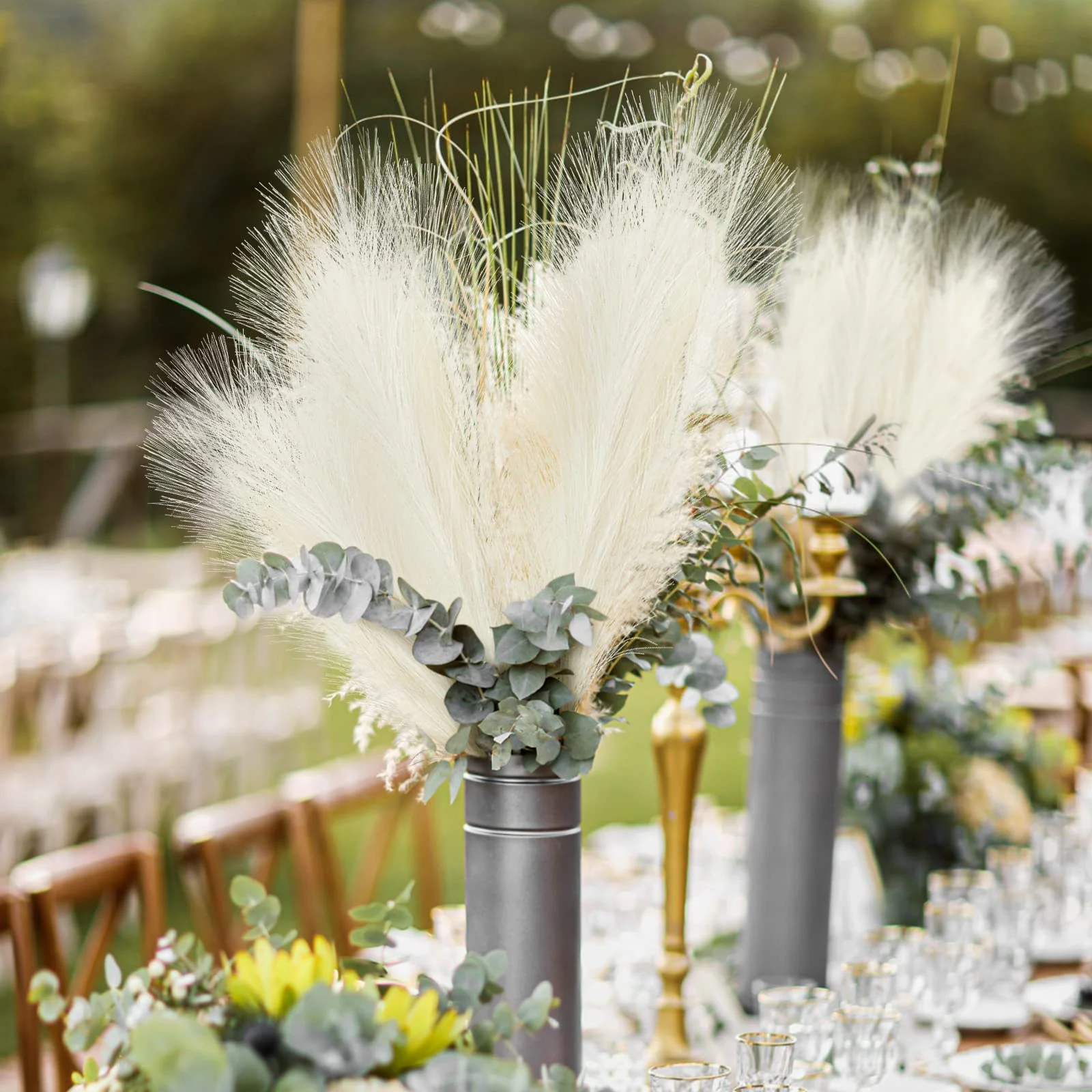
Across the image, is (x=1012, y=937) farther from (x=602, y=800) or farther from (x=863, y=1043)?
(x=602, y=800)

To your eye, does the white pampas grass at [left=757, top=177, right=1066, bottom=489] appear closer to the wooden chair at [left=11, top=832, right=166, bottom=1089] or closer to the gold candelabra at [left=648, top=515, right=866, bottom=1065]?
the gold candelabra at [left=648, top=515, right=866, bottom=1065]

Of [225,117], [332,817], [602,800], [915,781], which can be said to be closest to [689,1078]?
[915,781]

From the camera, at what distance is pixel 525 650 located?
1.10 m

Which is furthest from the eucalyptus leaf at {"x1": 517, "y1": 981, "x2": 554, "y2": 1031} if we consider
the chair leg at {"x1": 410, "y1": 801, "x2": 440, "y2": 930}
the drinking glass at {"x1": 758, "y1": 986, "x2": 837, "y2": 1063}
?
the chair leg at {"x1": 410, "y1": 801, "x2": 440, "y2": 930}

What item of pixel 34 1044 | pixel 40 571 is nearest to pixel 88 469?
pixel 40 571

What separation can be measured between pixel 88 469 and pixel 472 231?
1305 centimetres

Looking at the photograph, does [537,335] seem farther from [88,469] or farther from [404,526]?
[88,469]

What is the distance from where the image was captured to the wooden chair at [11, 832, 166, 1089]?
2123mm

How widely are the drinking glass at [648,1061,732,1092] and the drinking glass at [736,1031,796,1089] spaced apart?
4.0 inches

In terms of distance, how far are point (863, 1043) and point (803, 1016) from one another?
0.06 m

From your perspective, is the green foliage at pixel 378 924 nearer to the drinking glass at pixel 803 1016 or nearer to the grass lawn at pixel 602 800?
→ the drinking glass at pixel 803 1016

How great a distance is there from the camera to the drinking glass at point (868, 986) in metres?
1.57

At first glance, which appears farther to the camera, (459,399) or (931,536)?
(931,536)

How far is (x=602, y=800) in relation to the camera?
597 cm
